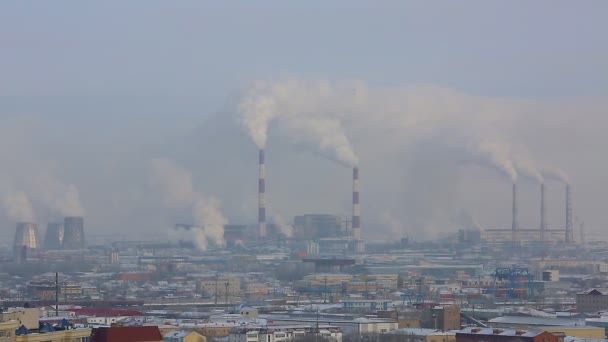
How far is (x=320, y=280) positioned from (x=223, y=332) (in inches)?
1563

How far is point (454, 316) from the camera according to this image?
44938 mm

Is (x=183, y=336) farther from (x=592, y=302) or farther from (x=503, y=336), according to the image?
(x=592, y=302)

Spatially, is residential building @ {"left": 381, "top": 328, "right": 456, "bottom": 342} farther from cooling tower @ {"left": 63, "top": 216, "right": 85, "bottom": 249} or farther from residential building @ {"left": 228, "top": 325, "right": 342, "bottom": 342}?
cooling tower @ {"left": 63, "top": 216, "right": 85, "bottom": 249}

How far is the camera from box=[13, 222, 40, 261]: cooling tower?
9662 cm

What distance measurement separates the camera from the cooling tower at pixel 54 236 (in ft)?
354

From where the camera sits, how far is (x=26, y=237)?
100 m

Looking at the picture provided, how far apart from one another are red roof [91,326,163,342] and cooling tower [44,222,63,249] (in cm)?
8325

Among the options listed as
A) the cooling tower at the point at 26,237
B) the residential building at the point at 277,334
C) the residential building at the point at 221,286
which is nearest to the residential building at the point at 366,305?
the residential building at the point at 221,286

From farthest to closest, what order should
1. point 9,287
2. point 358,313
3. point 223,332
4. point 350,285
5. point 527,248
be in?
point 527,248 → point 350,285 → point 9,287 → point 358,313 → point 223,332

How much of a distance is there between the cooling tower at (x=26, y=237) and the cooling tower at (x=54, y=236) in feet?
13.8

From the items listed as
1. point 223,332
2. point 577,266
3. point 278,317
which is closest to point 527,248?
point 577,266

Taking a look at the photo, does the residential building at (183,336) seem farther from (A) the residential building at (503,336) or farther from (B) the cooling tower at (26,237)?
(B) the cooling tower at (26,237)

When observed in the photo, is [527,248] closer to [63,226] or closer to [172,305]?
[63,226]

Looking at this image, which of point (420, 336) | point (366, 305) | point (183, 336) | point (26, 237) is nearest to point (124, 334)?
point (183, 336)
